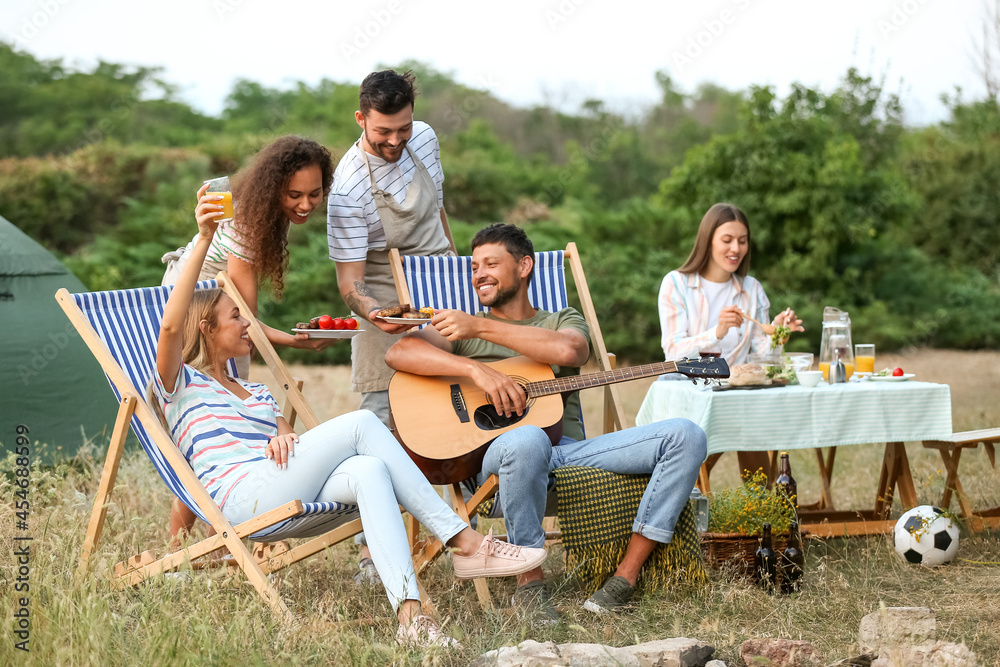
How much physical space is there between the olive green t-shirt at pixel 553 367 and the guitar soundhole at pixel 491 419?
0.80 ft

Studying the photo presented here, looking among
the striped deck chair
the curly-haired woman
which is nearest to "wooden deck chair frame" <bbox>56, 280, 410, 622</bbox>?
the striped deck chair

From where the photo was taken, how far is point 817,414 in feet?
12.0

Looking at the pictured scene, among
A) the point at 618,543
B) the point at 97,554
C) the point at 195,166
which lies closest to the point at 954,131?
the point at 195,166

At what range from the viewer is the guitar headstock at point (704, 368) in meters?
3.27

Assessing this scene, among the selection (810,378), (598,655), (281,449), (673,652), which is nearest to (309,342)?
(281,449)

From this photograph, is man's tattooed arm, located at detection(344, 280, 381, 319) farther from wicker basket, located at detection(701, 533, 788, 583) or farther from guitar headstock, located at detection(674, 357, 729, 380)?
wicker basket, located at detection(701, 533, 788, 583)

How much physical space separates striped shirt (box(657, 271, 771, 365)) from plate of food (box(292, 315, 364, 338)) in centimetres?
152

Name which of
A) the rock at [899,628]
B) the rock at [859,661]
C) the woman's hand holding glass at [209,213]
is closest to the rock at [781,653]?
the rock at [859,661]

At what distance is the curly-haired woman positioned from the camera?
333 cm

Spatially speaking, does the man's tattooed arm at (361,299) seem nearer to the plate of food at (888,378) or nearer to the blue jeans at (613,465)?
the blue jeans at (613,465)

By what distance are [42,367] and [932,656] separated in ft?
14.9

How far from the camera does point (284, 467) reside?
9.34ft

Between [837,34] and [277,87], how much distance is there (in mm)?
12358

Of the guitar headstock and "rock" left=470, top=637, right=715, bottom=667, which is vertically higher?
the guitar headstock
